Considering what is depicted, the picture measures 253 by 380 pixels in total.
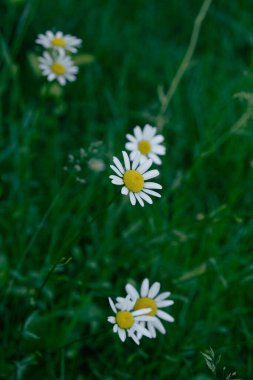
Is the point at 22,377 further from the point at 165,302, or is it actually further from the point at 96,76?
the point at 96,76

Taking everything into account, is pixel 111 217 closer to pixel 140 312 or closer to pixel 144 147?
pixel 144 147

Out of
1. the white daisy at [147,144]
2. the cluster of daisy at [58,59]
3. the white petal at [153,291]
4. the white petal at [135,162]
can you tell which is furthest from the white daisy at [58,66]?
the white petal at [153,291]

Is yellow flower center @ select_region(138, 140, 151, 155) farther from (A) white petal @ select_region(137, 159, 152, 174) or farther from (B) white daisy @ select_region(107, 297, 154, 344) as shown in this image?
(B) white daisy @ select_region(107, 297, 154, 344)

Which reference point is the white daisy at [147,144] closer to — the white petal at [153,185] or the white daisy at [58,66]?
the white daisy at [58,66]

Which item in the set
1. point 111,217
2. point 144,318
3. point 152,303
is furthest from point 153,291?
point 111,217

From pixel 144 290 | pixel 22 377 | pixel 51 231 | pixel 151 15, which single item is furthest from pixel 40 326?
pixel 151 15

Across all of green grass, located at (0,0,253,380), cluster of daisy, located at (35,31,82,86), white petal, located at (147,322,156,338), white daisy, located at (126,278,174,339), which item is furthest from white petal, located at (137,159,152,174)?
cluster of daisy, located at (35,31,82,86)
